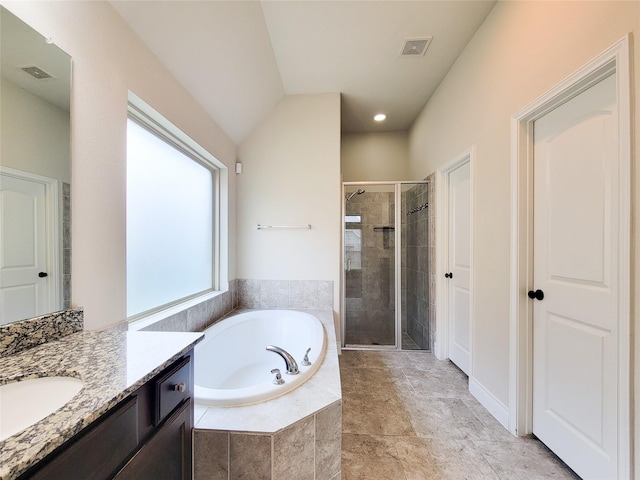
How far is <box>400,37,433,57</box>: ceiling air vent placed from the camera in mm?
1951

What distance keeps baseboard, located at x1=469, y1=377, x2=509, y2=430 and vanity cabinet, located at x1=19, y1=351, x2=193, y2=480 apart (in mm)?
1811

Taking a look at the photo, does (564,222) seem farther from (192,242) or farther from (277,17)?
(192,242)

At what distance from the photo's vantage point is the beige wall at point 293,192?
2.61 m

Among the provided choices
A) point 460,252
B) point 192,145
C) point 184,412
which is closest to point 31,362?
point 184,412

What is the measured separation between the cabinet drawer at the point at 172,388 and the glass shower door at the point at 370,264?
214 centimetres

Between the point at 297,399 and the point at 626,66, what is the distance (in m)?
1.86

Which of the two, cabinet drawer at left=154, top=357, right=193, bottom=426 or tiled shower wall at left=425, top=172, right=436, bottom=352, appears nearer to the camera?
cabinet drawer at left=154, top=357, right=193, bottom=426

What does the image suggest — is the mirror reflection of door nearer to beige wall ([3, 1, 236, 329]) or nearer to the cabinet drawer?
beige wall ([3, 1, 236, 329])

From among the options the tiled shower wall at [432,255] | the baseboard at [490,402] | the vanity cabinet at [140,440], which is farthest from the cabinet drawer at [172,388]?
the tiled shower wall at [432,255]

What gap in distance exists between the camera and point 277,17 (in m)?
1.77

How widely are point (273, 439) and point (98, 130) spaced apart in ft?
4.74

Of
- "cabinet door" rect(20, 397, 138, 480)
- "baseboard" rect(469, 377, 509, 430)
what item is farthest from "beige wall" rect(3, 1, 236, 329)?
"baseboard" rect(469, 377, 509, 430)

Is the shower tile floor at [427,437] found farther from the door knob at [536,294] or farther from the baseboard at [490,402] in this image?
the door knob at [536,294]

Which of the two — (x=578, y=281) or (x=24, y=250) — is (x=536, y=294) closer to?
(x=578, y=281)
